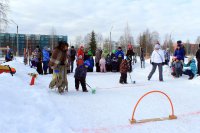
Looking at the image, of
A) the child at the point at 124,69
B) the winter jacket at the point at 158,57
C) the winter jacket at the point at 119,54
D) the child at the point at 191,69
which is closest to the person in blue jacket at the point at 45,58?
the winter jacket at the point at 119,54

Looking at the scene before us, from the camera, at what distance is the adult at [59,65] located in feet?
31.5

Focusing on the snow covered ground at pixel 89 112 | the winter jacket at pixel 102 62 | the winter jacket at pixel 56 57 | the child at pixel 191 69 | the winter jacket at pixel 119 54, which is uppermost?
the winter jacket at pixel 119 54

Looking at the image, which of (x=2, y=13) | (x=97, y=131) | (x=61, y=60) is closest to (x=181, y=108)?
(x=97, y=131)

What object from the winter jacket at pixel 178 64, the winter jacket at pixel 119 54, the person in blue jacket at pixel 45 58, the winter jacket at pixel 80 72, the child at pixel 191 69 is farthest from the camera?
the winter jacket at pixel 119 54

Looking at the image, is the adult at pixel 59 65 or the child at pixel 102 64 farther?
the child at pixel 102 64

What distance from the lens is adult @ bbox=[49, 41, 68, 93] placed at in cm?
960

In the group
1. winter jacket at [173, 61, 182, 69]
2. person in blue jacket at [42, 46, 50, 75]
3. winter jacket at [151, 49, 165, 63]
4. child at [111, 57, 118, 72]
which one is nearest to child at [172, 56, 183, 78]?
winter jacket at [173, 61, 182, 69]

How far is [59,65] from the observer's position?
31.9 ft

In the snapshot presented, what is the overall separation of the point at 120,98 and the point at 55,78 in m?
2.32

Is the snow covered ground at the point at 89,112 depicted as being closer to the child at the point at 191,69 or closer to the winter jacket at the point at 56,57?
A: the winter jacket at the point at 56,57

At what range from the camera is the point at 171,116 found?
685cm

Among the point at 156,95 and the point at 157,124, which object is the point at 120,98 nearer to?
the point at 156,95

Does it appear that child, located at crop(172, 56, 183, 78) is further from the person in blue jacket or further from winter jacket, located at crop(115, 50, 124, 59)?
the person in blue jacket

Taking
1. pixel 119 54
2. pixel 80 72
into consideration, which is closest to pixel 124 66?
pixel 80 72
